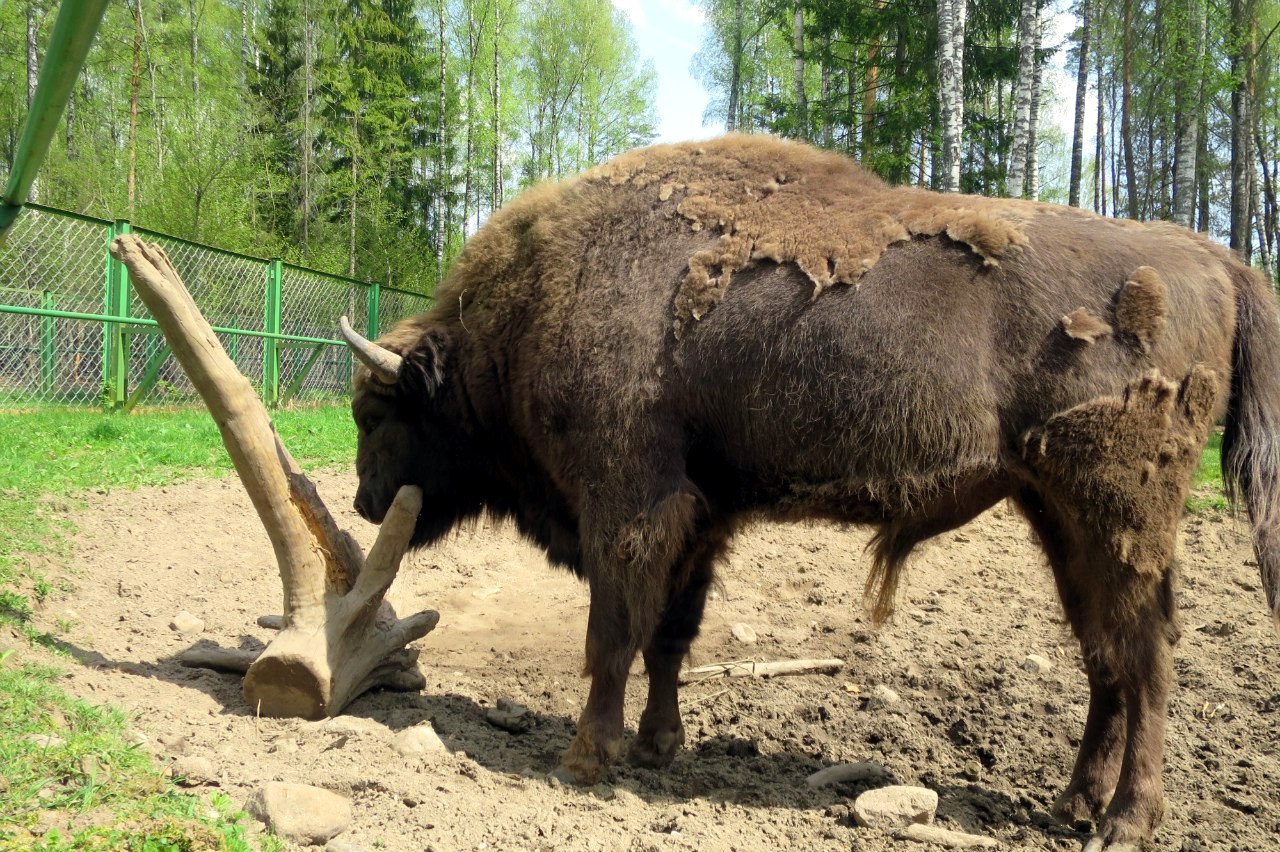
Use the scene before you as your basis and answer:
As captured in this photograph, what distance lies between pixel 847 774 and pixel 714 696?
1.09m

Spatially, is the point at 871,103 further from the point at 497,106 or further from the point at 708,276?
the point at 497,106

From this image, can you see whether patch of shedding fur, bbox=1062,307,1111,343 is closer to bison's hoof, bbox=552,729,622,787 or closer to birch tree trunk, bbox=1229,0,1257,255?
bison's hoof, bbox=552,729,622,787

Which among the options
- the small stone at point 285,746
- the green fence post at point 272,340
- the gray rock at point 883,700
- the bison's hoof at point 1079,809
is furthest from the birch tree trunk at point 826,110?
the small stone at point 285,746

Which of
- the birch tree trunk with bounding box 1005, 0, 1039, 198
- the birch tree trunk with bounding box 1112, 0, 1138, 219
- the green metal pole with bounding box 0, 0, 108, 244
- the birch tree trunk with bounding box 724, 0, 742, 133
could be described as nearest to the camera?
the green metal pole with bounding box 0, 0, 108, 244

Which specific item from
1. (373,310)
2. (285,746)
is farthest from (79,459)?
(373,310)

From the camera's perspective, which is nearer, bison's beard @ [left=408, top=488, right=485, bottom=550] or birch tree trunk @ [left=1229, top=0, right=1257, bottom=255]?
bison's beard @ [left=408, top=488, right=485, bottom=550]

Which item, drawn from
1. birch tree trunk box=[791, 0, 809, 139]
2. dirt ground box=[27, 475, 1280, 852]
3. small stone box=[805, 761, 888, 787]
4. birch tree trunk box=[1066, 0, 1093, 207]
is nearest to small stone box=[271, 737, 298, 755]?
dirt ground box=[27, 475, 1280, 852]

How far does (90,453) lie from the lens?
22.5ft

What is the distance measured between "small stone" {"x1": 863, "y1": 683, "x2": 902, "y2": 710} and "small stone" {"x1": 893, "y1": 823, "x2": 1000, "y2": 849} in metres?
1.39

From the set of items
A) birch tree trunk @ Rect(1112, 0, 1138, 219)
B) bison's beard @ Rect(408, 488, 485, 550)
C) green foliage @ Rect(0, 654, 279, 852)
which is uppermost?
birch tree trunk @ Rect(1112, 0, 1138, 219)

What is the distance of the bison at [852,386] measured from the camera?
11.2 ft

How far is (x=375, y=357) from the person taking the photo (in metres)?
4.36

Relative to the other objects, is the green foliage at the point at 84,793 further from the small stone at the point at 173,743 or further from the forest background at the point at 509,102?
the forest background at the point at 509,102

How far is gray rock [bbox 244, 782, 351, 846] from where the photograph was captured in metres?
2.74
